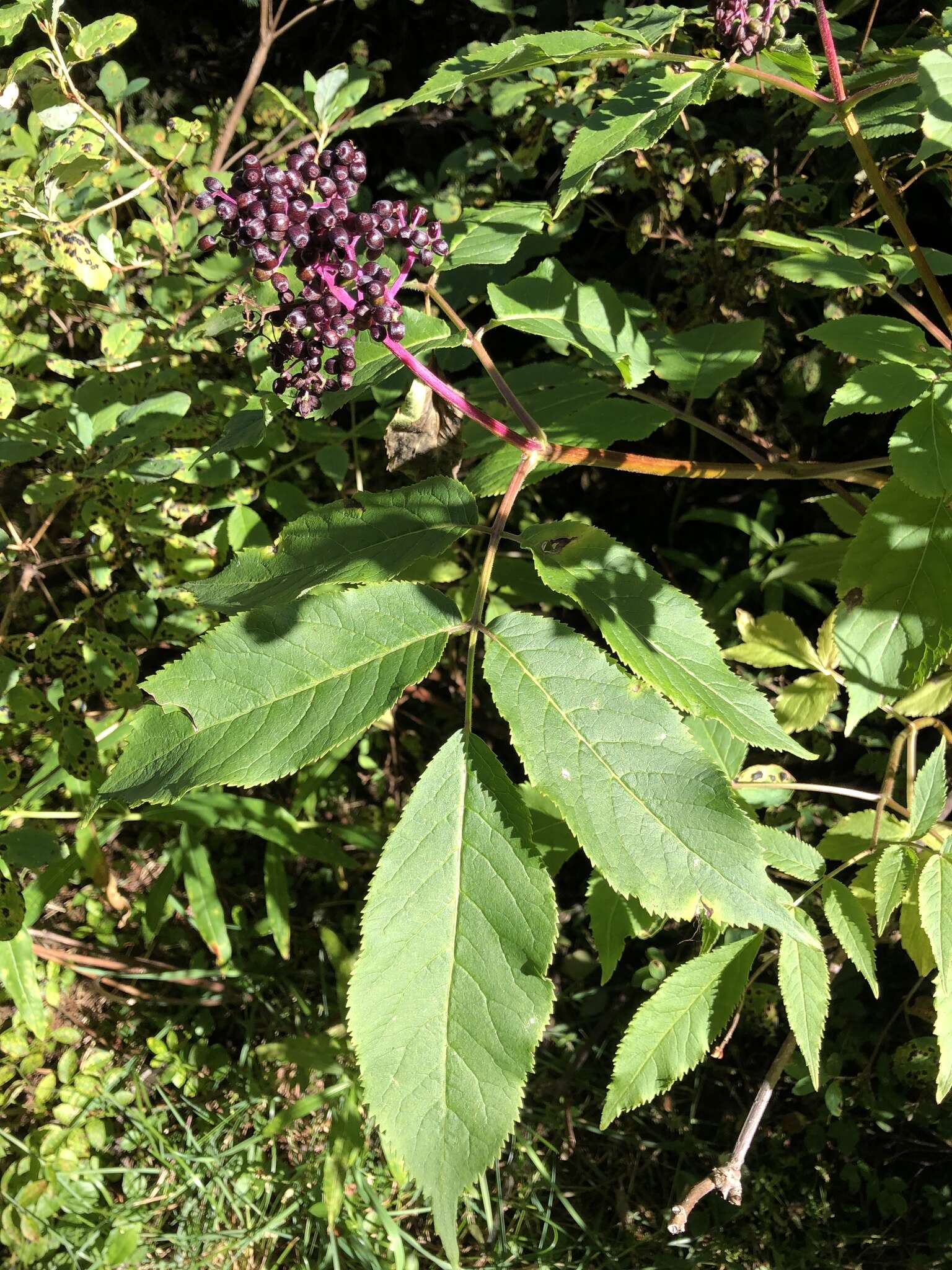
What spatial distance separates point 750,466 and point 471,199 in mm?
1443

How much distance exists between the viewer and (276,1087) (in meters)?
2.66

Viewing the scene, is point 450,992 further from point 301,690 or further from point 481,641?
point 481,641

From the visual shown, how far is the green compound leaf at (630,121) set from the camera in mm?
1159

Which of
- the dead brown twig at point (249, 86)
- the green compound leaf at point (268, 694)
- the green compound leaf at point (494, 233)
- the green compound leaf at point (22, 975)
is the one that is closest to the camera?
the green compound leaf at point (268, 694)

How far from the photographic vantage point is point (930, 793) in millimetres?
1489

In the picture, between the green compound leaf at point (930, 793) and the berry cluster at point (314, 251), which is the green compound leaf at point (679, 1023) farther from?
the berry cluster at point (314, 251)

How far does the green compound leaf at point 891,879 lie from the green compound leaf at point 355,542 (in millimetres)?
902

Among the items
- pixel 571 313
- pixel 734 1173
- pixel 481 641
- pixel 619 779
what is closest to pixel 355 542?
pixel 619 779

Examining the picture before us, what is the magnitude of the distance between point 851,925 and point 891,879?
5.0 inches

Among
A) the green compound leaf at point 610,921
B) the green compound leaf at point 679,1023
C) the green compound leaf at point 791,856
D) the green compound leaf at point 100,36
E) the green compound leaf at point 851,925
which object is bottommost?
the green compound leaf at point 679,1023

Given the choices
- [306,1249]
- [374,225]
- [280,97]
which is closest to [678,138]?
[280,97]

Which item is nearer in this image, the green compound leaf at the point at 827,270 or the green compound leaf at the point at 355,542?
the green compound leaf at the point at 355,542

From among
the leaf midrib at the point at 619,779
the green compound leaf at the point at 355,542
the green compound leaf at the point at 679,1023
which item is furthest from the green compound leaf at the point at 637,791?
the green compound leaf at the point at 679,1023

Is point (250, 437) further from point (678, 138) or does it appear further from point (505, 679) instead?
point (678, 138)
